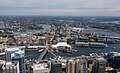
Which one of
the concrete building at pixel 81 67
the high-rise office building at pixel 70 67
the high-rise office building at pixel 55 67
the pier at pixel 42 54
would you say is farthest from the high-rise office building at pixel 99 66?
the pier at pixel 42 54

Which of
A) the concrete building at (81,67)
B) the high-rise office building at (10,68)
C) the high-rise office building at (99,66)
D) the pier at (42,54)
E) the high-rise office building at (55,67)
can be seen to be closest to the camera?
the high-rise office building at (10,68)

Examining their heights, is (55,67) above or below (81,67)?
above

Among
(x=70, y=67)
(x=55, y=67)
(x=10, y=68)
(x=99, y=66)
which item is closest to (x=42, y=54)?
(x=70, y=67)

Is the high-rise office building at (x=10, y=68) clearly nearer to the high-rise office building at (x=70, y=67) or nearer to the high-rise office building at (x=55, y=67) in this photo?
the high-rise office building at (x=55, y=67)

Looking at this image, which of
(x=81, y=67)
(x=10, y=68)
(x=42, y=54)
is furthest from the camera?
(x=42, y=54)

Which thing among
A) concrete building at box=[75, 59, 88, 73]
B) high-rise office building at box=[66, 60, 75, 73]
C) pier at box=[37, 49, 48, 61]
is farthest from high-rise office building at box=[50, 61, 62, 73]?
pier at box=[37, 49, 48, 61]

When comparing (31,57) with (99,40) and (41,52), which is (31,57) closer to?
(41,52)

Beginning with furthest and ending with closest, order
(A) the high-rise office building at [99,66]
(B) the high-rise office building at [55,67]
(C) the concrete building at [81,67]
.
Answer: (A) the high-rise office building at [99,66]
(C) the concrete building at [81,67]
(B) the high-rise office building at [55,67]

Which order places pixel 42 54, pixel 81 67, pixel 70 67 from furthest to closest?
pixel 42 54 → pixel 70 67 → pixel 81 67

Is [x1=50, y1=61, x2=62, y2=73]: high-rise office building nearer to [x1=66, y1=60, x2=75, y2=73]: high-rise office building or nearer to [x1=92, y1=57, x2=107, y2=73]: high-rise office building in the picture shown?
[x1=66, y1=60, x2=75, y2=73]: high-rise office building

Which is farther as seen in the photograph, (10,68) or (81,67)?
(81,67)

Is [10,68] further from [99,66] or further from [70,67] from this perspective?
[99,66]

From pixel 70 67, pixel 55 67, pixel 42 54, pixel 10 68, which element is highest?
pixel 10 68
